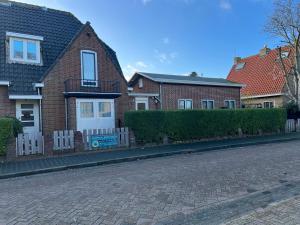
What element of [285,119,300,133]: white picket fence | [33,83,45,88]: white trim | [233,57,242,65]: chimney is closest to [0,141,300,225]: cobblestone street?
[33,83,45,88]: white trim

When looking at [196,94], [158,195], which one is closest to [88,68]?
[196,94]

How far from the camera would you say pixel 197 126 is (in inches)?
619

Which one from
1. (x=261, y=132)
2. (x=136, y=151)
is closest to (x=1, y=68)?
(x=136, y=151)

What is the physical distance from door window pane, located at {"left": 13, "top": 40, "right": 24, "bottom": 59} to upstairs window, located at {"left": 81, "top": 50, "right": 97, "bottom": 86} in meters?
3.60

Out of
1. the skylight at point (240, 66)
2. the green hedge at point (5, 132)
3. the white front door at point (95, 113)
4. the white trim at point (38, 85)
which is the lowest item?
the green hedge at point (5, 132)

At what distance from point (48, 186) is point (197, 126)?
1040 cm

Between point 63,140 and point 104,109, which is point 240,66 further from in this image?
point 63,140

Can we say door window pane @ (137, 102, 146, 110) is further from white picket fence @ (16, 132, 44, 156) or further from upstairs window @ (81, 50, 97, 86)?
white picket fence @ (16, 132, 44, 156)

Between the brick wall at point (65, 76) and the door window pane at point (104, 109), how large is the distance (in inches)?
47.3

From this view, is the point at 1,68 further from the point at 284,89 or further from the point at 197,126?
the point at 284,89

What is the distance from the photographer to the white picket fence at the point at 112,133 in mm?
12578

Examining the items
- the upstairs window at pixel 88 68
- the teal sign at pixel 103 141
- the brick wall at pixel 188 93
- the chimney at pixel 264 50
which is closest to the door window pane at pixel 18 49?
the upstairs window at pixel 88 68

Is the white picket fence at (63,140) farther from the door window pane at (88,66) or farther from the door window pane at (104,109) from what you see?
the door window pane at (88,66)

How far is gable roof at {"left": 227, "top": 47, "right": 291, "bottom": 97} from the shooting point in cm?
2825
